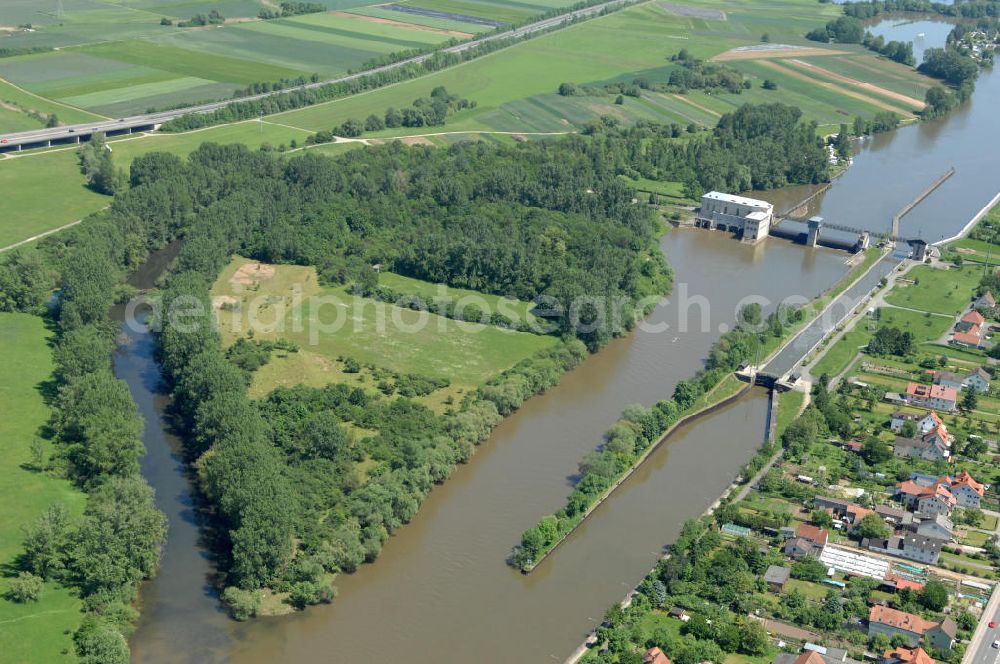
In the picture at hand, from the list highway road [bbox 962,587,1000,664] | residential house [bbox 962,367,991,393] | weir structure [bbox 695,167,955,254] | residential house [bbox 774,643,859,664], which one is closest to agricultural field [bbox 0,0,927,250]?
weir structure [bbox 695,167,955,254]

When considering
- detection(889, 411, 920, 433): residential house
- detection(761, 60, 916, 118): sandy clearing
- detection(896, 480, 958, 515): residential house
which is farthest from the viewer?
detection(761, 60, 916, 118): sandy clearing

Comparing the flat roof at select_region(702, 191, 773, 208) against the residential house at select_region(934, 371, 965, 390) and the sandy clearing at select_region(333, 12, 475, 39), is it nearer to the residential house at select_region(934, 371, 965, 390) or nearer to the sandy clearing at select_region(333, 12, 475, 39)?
the residential house at select_region(934, 371, 965, 390)

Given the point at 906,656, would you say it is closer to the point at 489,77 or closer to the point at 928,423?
the point at 928,423

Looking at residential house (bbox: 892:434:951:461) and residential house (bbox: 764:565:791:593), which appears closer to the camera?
residential house (bbox: 764:565:791:593)

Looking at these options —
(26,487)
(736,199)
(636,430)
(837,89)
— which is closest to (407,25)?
(837,89)

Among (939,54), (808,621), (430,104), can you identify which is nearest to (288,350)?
(808,621)

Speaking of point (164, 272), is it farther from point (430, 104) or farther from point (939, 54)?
point (939, 54)

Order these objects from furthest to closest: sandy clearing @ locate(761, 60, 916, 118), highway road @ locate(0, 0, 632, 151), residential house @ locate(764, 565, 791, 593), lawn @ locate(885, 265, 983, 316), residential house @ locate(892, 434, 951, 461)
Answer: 1. sandy clearing @ locate(761, 60, 916, 118)
2. highway road @ locate(0, 0, 632, 151)
3. lawn @ locate(885, 265, 983, 316)
4. residential house @ locate(892, 434, 951, 461)
5. residential house @ locate(764, 565, 791, 593)

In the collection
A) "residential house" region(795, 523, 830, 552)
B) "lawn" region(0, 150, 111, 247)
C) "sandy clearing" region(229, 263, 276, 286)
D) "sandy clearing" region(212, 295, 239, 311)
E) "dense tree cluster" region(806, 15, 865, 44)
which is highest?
"dense tree cluster" region(806, 15, 865, 44)
